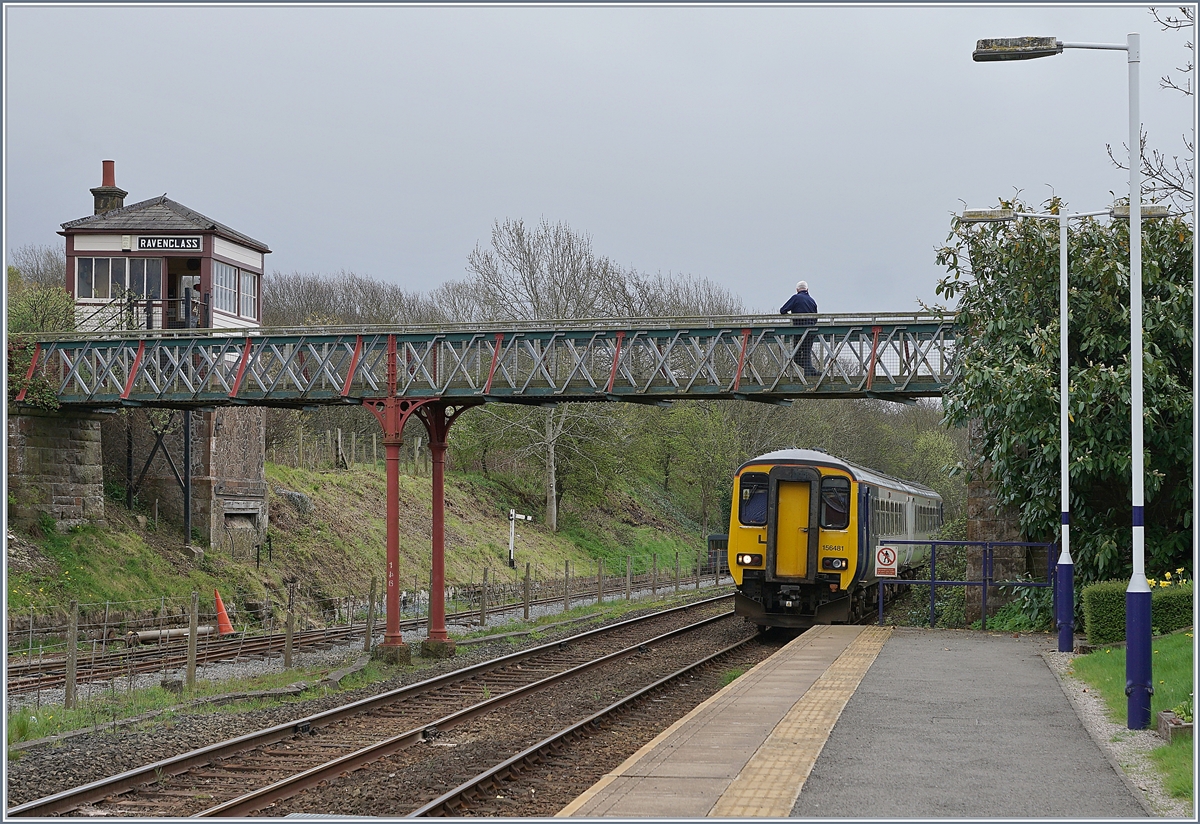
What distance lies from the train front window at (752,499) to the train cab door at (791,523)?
21 centimetres

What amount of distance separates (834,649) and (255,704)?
798cm

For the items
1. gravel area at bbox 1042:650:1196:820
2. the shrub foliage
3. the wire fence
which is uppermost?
the shrub foliage

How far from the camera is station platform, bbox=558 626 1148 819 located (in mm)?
8039

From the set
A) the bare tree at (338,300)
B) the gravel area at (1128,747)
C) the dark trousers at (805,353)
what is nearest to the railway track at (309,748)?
the gravel area at (1128,747)

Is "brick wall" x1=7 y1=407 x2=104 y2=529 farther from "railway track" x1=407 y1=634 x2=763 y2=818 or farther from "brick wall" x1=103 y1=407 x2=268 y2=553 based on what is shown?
"railway track" x1=407 y1=634 x2=763 y2=818

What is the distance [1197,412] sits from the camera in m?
11.0

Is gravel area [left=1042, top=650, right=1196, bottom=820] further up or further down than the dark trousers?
further down

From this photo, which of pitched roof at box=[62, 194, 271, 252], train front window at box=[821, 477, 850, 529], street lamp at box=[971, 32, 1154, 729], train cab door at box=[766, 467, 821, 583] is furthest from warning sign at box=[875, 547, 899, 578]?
pitched roof at box=[62, 194, 271, 252]

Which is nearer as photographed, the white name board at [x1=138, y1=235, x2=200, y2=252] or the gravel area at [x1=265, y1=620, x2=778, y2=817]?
the gravel area at [x1=265, y1=620, x2=778, y2=817]

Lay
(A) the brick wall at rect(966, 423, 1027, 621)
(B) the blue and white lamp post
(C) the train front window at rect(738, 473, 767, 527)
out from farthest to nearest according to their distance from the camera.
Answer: (A) the brick wall at rect(966, 423, 1027, 621) < (C) the train front window at rect(738, 473, 767, 527) < (B) the blue and white lamp post

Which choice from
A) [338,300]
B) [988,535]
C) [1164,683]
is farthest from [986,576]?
[338,300]

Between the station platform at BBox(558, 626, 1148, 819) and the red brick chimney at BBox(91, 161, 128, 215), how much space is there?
99.6 ft

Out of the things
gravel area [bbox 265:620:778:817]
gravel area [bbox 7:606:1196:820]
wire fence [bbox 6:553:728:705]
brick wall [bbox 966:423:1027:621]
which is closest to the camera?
gravel area [bbox 7:606:1196:820]

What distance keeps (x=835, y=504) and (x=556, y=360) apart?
238 inches
